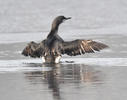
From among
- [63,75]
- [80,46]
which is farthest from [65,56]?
[63,75]

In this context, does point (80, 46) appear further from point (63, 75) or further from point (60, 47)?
point (63, 75)

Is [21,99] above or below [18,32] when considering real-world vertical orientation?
below

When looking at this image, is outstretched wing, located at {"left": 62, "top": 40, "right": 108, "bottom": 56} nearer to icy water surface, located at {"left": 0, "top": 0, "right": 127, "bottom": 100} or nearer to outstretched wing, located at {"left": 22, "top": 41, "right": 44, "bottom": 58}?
icy water surface, located at {"left": 0, "top": 0, "right": 127, "bottom": 100}

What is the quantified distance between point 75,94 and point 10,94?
0.99 m

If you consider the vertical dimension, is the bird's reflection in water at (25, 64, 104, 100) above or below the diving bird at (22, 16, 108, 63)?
below

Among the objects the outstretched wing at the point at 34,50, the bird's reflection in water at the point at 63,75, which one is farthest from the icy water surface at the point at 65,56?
the outstretched wing at the point at 34,50

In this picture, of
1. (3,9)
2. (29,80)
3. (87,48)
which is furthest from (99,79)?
(3,9)

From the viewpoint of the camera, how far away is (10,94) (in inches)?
428

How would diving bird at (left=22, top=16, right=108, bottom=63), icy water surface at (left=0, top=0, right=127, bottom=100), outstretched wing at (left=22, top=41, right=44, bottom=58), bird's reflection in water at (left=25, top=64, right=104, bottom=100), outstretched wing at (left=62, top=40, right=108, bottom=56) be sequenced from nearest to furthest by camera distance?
1. icy water surface at (left=0, top=0, right=127, bottom=100)
2. bird's reflection in water at (left=25, top=64, right=104, bottom=100)
3. diving bird at (left=22, top=16, right=108, bottom=63)
4. outstretched wing at (left=62, top=40, right=108, bottom=56)
5. outstretched wing at (left=22, top=41, right=44, bottom=58)

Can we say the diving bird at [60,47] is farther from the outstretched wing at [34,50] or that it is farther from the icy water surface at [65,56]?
the icy water surface at [65,56]

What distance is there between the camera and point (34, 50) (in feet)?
63.4

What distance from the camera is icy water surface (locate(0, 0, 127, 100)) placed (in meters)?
11.2

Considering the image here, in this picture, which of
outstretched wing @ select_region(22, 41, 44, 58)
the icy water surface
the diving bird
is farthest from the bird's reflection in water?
outstretched wing @ select_region(22, 41, 44, 58)

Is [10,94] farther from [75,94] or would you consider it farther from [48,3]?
[48,3]
